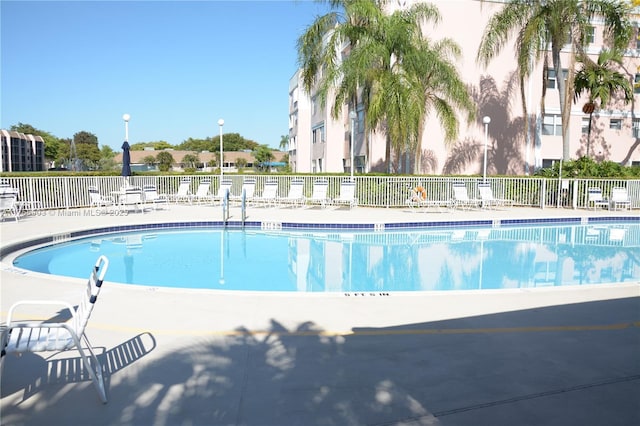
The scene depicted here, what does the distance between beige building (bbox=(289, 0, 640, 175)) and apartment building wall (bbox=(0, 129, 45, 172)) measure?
50993 mm

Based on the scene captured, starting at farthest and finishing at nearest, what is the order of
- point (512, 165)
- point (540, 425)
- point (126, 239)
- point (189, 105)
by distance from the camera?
point (189, 105) → point (512, 165) → point (126, 239) → point (540, 425)

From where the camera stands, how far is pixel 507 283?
8086 mm

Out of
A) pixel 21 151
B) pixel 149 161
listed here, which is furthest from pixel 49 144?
pixel 149 161

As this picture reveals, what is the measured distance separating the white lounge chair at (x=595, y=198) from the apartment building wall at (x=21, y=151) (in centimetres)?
5944

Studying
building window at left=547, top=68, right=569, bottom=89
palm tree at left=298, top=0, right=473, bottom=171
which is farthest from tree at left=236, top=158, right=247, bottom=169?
palm tree at left=298, top=0, right=473, bottom=171

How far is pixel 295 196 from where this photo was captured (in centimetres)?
1709

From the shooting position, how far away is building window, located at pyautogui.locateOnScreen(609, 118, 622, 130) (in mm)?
25394

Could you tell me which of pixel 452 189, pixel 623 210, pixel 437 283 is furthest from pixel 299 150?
pixel 437 283

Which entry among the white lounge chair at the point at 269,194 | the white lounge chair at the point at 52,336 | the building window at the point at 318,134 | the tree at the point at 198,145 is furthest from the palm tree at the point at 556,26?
the tree at the point at 198,145

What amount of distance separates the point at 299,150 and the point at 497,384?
3719cm

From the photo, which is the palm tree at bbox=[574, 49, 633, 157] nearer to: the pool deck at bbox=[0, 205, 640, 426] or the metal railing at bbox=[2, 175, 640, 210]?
the metal railing at bbox=[2, 175, 640, 210]

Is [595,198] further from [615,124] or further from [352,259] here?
[352,259]

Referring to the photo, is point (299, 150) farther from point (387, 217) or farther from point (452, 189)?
point (387, 217)

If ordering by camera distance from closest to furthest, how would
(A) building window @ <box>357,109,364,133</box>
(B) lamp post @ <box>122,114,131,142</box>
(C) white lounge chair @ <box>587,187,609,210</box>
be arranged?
1. (B) lamp post @ <box>122,114,131,142</box>
2. (C) white lounge chair @ <box>587,187,609,210</box>
3. (A) building window @ <box>357,109,364,133</box>
